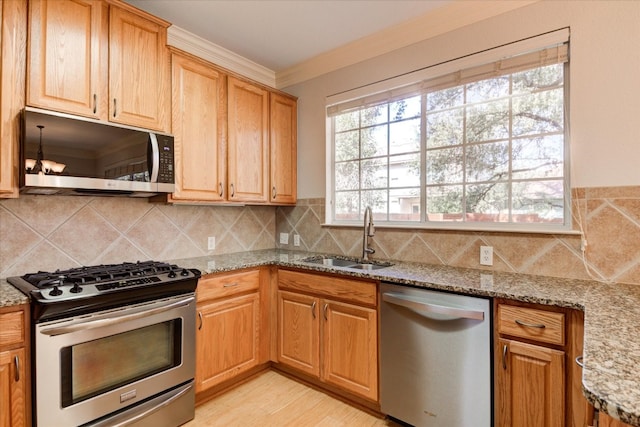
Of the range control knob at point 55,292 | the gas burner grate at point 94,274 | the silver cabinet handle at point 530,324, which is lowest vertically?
the silver cabinet handle at point 530,324

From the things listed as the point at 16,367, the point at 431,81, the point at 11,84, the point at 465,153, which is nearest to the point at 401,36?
the point at 431,81

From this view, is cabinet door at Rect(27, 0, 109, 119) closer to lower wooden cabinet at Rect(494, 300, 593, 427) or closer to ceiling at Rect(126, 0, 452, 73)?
ceiling at Rect(126, 0, 452, 73)

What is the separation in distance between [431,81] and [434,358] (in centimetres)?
181

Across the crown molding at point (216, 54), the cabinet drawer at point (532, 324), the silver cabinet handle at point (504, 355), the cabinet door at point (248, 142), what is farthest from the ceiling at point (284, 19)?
the silver cabinet handle at point (504, 355)

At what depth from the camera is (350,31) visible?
2.49m

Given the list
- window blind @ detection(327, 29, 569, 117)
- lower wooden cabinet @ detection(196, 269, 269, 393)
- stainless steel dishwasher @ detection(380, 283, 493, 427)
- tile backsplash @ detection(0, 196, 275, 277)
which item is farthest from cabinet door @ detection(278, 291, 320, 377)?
window blind @ detection(327, 29, 569, 117)

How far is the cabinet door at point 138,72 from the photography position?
1920 mm

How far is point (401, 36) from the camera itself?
2.45 meters


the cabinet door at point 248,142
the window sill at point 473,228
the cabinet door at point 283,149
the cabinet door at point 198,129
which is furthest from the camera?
the cabinet door at point 283,149

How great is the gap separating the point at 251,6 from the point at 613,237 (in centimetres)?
251

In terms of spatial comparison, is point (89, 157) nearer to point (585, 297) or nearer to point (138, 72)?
point (138, 72)

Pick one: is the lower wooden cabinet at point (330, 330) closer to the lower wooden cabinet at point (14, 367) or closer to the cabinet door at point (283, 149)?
the cabinet door at point (283, 149)

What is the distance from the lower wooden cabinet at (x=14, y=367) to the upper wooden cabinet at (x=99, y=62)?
1.04 metres

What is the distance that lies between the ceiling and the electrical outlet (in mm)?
1598
